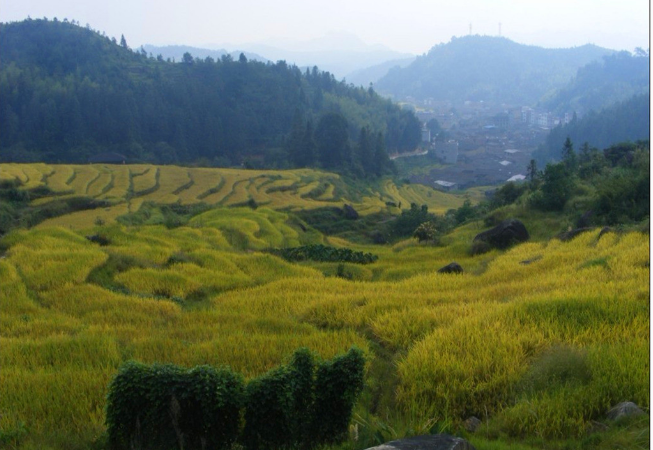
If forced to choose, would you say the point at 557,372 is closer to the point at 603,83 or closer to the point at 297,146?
the point at 297,146

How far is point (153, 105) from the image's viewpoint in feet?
277

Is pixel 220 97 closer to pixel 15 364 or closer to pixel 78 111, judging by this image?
pixel 78 111

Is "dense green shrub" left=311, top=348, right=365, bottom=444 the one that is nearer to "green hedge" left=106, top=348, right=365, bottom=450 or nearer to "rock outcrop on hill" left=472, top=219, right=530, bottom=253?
"green hedge" left=106, top=348, right=365, bottom=450

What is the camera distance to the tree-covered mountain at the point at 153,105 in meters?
73.3

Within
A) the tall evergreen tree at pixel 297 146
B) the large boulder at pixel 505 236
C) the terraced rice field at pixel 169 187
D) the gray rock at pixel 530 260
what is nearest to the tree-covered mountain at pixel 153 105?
the tall evergreen tree at pixel 297 146

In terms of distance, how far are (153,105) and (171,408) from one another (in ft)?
282

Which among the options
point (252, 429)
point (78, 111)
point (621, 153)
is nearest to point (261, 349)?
point (252, 429)

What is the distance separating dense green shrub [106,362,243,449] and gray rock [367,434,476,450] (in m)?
1.24

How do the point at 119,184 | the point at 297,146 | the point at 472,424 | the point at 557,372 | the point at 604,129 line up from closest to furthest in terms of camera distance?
the point at 472,424 → the point at 557,372 → the point at 119,184 → the point at 297,146 → the point at 604,129

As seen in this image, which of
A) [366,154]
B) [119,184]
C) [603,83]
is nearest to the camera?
[119,184]

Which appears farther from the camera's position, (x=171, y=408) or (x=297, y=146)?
(x=297, y=146)

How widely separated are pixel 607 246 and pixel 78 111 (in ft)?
247

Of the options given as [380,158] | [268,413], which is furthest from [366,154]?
[268,413]

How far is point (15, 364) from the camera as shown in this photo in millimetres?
5977
